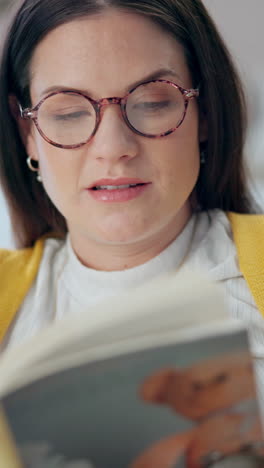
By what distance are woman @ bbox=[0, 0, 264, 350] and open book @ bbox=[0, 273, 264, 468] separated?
41 cm

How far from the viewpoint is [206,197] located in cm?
124

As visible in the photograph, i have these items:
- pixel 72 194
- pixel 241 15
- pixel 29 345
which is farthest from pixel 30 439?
pixel 241 15

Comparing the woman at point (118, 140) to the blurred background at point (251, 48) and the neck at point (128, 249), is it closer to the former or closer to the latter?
the neck at point (128, 249)

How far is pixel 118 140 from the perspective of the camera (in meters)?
0.94

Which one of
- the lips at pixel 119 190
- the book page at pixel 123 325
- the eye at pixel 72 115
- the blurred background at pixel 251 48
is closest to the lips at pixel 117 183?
the lips at pixel 119 190

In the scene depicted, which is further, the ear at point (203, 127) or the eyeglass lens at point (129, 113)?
the ear at point (203, 127)

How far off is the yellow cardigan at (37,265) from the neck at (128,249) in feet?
0.35

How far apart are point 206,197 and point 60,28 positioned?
43 centimetres

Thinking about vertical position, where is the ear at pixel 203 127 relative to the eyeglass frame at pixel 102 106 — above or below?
below

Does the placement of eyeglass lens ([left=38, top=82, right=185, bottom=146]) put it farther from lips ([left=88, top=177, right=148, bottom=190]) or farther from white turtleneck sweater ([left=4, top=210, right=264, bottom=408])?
white turtleneck sweater ([left=4, top=210, right=264, bottom=408])

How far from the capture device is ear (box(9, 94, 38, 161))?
1146mm

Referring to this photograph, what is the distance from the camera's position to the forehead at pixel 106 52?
3.13 ft

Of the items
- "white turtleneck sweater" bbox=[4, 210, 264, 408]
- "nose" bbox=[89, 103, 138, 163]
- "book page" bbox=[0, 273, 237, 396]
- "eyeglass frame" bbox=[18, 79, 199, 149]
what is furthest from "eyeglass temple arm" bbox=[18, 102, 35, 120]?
"book page" bbox=[0, 273, 237, 396]

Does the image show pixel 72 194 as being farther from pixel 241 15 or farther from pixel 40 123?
pixel 241 15
